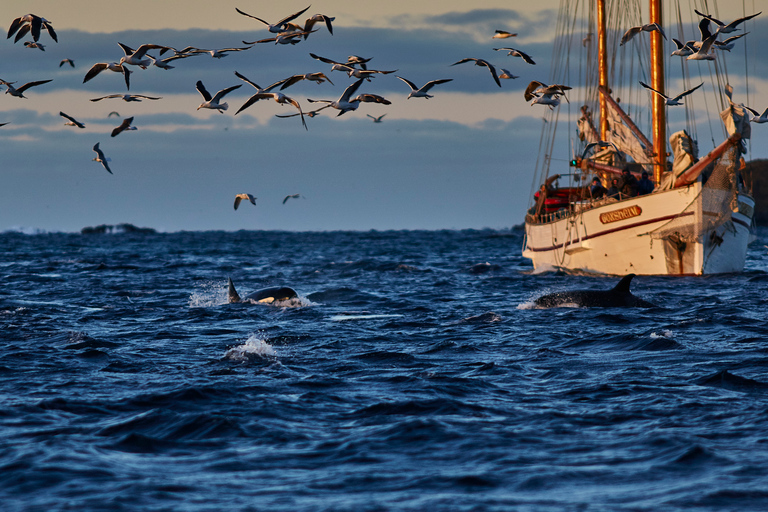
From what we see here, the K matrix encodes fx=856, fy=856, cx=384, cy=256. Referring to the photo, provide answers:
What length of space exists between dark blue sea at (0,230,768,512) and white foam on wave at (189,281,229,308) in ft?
11.4

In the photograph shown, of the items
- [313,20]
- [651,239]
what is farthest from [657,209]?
[313,20]

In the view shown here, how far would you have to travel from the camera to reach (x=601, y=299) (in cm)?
2230

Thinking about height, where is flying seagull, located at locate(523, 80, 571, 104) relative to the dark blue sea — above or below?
above

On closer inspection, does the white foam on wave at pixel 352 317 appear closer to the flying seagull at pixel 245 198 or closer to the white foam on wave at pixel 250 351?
the flying seagull at pixel 245 198

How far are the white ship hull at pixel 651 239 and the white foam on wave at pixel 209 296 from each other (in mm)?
14546

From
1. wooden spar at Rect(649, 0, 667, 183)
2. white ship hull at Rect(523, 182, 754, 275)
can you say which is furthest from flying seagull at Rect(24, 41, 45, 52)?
wooden spar at Rect(649, 0, 667, 183)

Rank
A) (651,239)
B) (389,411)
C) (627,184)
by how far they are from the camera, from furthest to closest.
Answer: (627,184) → (651,239) → (389,411)

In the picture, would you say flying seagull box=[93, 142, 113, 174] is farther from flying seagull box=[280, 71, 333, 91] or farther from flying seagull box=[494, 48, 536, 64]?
flying seagull box=[494, 48, 536, 64]

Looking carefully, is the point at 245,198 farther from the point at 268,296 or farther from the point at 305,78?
the point at 305,78

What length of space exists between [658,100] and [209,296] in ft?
67.4

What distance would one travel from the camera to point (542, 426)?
10086 mm

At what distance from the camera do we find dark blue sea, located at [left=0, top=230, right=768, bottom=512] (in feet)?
26.0

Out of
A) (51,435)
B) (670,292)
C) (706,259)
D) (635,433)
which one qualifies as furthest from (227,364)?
(706,259)

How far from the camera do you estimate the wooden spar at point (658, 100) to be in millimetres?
35812
